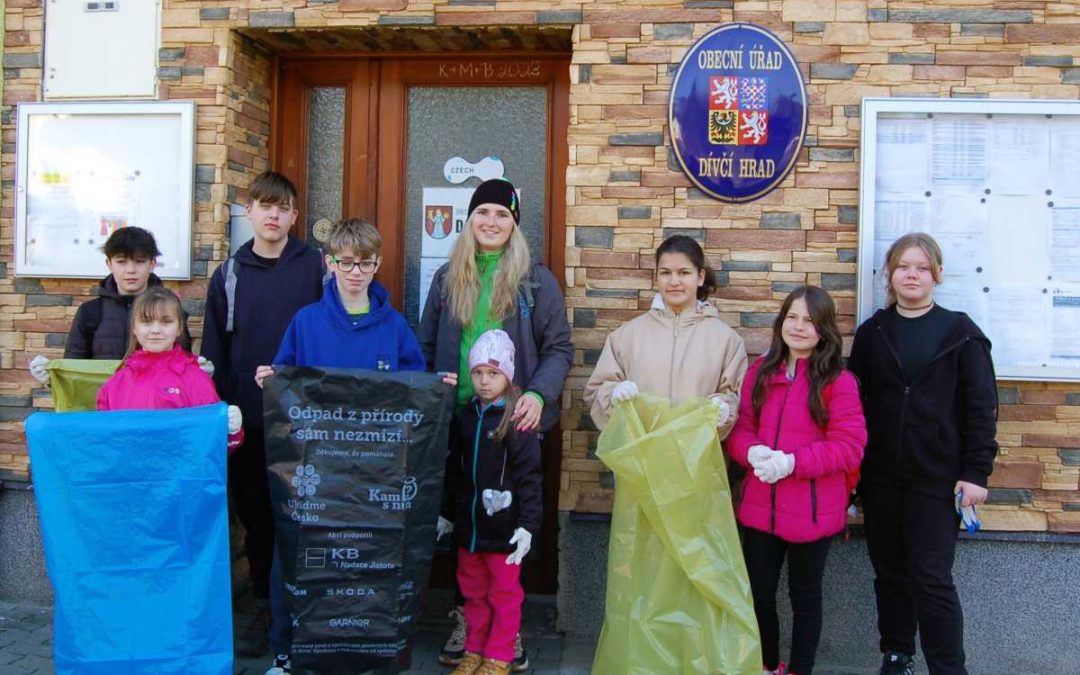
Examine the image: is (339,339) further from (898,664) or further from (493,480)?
(898,664)

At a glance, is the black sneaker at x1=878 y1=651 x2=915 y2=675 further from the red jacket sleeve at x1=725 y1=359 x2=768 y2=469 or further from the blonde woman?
the blonde woman

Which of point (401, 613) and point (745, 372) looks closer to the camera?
point (401, 613)

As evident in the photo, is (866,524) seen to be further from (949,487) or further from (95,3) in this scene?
(95,3)

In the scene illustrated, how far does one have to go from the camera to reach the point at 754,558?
3.54 meters

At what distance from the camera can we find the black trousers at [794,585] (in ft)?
11.4

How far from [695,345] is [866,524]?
3.30ft

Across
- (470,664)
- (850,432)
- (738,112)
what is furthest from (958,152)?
(470,664)

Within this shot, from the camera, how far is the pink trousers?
3.62 m

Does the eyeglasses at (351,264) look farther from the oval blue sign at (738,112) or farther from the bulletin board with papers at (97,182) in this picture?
the oval blue sign at (738,112)

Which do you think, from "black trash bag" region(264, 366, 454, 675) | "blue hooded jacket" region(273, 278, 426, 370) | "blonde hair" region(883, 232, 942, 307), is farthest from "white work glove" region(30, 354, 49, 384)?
"blonde hair" region(883, 232, 942, 307)

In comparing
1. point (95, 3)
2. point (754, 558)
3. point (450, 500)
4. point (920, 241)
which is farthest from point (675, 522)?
point (95, 3)

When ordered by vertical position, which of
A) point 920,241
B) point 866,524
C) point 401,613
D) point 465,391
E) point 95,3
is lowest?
point 401,613

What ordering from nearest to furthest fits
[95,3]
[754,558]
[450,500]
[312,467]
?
[312,467] < [754,558] < [450,500] < [95,3]

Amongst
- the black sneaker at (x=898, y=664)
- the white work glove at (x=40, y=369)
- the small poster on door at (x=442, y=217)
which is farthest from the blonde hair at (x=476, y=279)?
the black sneaker at (x=898, y=664)
